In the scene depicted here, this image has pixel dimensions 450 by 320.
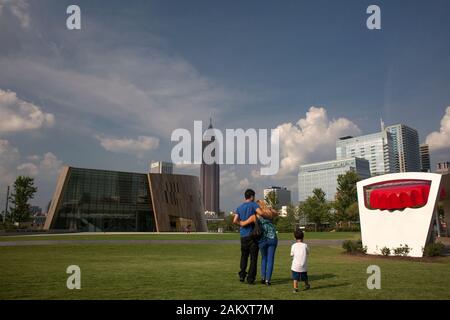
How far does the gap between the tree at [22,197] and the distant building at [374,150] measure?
523 feet

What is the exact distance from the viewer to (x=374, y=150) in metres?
189

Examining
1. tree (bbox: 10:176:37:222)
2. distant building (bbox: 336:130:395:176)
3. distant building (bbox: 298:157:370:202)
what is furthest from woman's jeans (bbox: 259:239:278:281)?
distant building (bbox: 336:130:395:176)

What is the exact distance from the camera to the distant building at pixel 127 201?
62.5m

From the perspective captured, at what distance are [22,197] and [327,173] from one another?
5654 inches

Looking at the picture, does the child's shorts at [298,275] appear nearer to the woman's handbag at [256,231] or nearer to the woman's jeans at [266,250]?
the woman's jeans at [266,250]

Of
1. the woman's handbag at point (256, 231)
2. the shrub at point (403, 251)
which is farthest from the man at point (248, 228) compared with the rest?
the shrub at point (403, 251)

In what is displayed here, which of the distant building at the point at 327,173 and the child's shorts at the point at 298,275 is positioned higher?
the distant building at the point at 327,173

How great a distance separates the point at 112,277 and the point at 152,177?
62.8 m

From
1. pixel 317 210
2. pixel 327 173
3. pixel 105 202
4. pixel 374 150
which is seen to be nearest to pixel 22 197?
pixel 105 202

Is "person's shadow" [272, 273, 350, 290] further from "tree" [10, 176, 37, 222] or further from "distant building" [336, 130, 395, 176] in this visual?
"distant building" [336, 130, 395, 176]

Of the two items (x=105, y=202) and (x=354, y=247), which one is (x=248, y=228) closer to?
(x=354, y=247)
